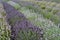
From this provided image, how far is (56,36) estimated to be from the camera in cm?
459

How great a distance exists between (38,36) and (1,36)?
0.80 meters

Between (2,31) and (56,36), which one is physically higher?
(2,31)

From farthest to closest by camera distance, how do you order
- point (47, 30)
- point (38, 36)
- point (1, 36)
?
point (47, 30) < point (38, 36) < point (1, 36)

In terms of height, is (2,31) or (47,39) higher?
(2,31)

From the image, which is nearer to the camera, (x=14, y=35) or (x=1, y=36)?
(x=1, y=36)

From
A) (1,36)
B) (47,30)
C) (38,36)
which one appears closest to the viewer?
(1,36)

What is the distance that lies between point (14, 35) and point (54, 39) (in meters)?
0.88

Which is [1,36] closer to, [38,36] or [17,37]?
[17,37]

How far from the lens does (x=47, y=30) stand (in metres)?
4.95

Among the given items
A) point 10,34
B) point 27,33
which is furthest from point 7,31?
point 27,33

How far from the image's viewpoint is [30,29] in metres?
4.55

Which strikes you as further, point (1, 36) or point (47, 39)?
point (47, 39)

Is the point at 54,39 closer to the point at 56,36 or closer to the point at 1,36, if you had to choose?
the point at 56,36

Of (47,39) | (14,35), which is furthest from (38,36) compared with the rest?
(14,35)
